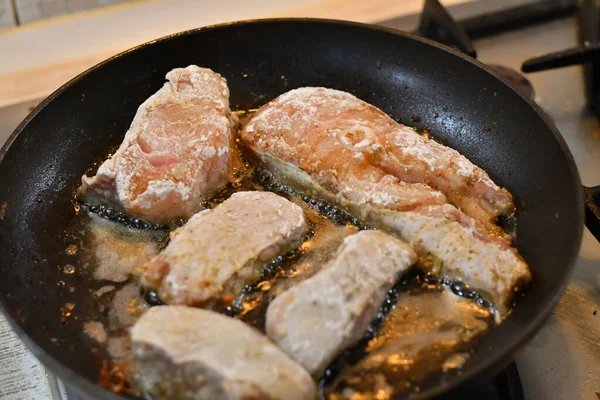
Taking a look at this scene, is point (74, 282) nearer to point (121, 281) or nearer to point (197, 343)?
point (121, 281)

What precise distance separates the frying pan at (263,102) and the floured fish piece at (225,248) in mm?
184

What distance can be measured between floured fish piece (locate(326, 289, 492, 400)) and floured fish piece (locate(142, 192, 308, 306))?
26 centimetres

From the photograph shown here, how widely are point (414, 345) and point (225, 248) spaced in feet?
1.28

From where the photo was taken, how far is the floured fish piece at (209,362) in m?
0.88

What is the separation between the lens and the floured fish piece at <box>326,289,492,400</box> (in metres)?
1.01

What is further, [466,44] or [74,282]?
[466,44]

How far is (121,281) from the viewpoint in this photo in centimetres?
118

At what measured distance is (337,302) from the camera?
1.02 metres

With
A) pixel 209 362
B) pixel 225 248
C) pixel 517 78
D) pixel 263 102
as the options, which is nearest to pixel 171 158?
pixel 225 248

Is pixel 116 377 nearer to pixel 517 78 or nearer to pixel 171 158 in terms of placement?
pixel 171 158

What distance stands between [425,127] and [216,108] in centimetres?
53

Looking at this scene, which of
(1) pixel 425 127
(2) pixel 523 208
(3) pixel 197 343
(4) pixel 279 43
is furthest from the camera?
(4) pixel 279 43

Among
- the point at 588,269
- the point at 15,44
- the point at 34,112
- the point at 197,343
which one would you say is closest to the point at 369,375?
the point at 197,343

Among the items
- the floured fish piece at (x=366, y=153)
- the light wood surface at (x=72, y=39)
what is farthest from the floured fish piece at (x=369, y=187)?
the light wood surface at (x=72, y=39)
